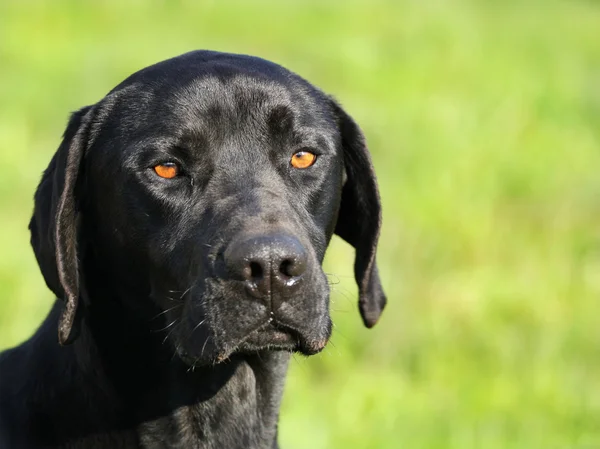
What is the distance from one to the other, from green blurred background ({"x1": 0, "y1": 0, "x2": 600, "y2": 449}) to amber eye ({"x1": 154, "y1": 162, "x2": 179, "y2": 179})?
897 millimetres

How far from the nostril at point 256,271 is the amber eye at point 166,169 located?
1.91ft

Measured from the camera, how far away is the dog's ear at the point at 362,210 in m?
4.18

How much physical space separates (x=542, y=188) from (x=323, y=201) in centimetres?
741

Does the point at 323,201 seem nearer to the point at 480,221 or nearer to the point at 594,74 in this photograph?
the point at 480,221

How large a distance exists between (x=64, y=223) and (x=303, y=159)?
0.86m

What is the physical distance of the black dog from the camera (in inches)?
133

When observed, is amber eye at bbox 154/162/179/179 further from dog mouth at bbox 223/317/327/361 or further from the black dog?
dog mouth at bbox 223/317/327/361

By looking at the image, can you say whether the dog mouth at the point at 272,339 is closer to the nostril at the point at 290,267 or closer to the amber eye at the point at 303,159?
the nostril at the point at 290,267

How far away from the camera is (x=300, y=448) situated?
20.4 feet

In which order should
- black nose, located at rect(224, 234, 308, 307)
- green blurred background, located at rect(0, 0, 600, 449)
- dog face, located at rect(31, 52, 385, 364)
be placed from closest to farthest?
black nose, located at rect(224, 234, 308, 307)
dog face, located at rect(31, 52, 385, 364)
green blurred background, located at rect(0, 0, 600, 449)

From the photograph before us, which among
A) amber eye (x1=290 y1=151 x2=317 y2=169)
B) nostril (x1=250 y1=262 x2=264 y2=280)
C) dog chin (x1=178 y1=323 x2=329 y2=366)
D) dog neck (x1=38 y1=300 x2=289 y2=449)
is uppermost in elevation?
amber eye (x1=290 y1=151 x2=317 y2=169)

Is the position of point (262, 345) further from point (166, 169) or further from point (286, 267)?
point (166, 169)

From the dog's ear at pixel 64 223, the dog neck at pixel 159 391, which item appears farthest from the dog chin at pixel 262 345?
the dog's ear at pixel 64 223

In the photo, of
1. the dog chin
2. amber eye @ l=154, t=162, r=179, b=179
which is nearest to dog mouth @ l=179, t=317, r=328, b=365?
the dog chin
